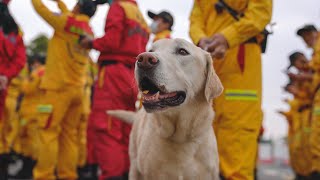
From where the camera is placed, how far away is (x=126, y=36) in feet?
16.7

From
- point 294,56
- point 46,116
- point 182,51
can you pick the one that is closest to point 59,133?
point 46,116

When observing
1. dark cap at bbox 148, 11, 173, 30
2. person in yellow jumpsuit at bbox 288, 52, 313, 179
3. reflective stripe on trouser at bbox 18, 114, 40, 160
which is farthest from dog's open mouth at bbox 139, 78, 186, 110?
reflective stripe on trouser at bbox 18, 114, 40, 160

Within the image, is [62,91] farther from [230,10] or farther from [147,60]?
[147,60]

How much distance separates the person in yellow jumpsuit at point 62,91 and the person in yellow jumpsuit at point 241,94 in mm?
2208

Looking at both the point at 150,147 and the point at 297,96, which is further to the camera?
the point at 297,96

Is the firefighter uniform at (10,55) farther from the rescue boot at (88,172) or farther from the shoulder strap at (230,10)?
the rescue boot at (88,172)

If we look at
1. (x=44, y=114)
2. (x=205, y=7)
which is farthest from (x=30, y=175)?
(x=205, y=7)

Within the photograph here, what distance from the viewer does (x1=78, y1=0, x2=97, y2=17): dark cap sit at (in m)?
5.80

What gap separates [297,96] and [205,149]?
5.18 meters

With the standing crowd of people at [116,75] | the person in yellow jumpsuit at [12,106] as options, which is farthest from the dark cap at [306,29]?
the person in yellow jumpsuit at [12,106]

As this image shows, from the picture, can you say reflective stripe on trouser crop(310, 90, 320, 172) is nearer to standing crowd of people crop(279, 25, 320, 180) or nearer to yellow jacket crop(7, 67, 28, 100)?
standing crowd of people crop(279, 25, 320, 180)

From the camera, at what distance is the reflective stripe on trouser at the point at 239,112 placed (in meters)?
3.79

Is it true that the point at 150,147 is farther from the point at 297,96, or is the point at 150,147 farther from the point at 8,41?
the point at 297,96

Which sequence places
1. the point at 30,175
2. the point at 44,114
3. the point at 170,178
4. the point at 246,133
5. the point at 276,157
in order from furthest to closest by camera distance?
the point at 276,157
the point at 30,175
the point at 44,114
the point at 246,133
the point at 170,178
